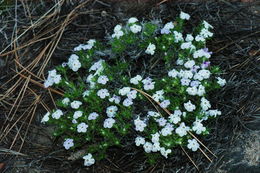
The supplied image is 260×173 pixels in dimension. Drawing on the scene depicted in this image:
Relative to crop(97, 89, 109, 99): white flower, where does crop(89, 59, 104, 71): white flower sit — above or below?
above

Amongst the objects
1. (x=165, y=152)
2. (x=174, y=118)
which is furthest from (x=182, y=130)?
(x=165, y=152)

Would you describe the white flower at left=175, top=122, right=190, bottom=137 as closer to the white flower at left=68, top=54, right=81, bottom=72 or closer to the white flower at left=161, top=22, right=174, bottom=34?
the white flower at left=161, top=22, right=174, bottom=34

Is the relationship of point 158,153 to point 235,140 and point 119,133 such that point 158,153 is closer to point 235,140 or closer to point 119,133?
point 119,133

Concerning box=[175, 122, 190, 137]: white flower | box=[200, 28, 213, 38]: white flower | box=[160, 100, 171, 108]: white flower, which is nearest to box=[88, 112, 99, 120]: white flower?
box=[160, 100, 171, 108]: white flower

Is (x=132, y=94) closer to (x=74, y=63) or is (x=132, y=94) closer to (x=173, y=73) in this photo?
(x=173, y=73)

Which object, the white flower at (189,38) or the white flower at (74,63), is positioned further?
the white flower at (74,63)

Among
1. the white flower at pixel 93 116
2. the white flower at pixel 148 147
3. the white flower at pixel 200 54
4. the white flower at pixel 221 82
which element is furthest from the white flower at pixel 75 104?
the white flower at pixel 221 82

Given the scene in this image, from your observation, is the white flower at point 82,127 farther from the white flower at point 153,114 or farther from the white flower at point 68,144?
the white flower at point 153,114
